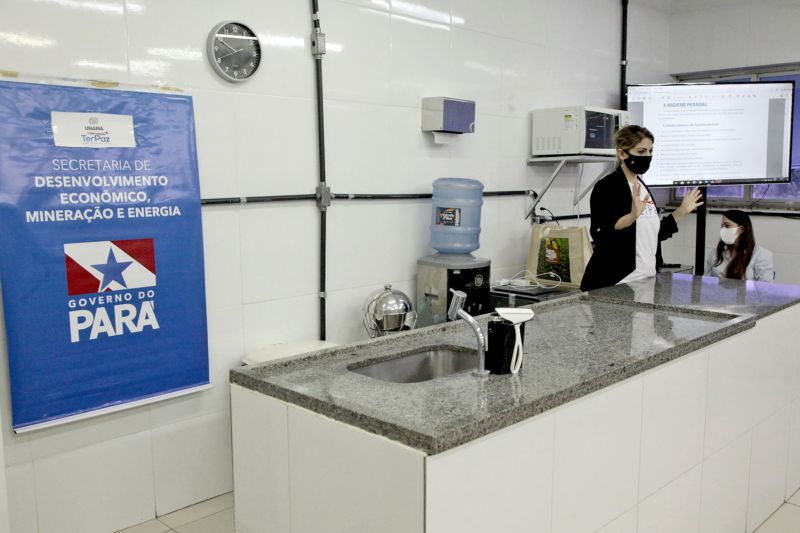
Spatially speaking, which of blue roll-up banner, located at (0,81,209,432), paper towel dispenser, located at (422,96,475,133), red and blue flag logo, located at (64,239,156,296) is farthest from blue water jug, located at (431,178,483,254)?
red and blue flag logo, located at (64,239,156,296)

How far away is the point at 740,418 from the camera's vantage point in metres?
2.49

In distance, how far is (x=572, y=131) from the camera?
4.46 metres

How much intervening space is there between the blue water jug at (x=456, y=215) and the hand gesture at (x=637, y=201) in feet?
3.00

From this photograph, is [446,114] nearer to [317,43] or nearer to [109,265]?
[317,43]

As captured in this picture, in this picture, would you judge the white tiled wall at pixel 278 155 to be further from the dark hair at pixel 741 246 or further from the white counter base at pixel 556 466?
the dark hair at pixel 741 246

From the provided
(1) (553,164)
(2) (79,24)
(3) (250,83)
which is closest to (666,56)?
(1) (553,164)

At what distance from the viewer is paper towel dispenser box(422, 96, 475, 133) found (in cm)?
381

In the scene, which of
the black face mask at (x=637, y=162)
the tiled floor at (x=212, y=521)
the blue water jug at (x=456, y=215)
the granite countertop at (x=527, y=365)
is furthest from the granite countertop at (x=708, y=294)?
the blue water jug at (x=456, y=215)

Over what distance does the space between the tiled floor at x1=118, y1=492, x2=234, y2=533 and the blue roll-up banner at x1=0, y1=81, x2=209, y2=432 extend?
0.54 meters

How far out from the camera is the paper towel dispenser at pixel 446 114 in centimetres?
381

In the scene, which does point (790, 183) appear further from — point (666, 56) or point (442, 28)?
point (442, 28)

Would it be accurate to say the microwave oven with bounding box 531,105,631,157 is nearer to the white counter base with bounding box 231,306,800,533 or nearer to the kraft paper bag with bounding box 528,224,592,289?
the kraft paper bag with bounding box 528,224,592,289

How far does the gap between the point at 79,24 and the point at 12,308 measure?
1.07 metres

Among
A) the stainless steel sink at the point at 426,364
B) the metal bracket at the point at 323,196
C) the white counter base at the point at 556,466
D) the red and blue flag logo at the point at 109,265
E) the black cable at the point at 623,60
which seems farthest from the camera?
the black cable at the point at 623,60
